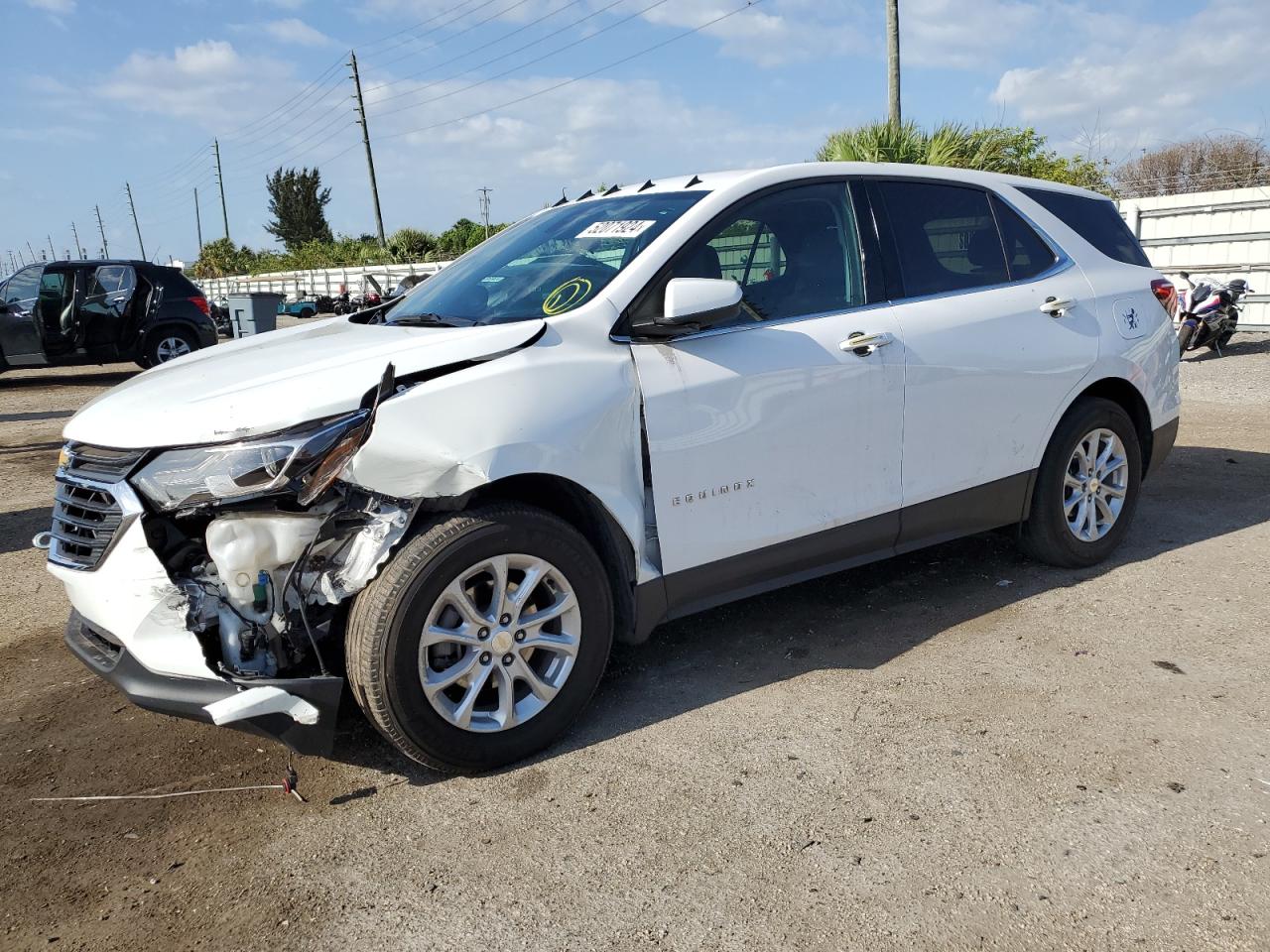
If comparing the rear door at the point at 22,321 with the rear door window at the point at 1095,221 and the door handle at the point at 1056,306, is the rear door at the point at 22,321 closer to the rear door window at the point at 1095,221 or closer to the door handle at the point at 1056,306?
the rear door window at the point at 1095,221

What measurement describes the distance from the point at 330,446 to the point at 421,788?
3.61ft

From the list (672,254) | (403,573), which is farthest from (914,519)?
(403,573)

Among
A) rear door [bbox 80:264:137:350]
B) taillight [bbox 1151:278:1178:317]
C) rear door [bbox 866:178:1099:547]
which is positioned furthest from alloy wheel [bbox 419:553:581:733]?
rear door [bbox 80:264:137:350]

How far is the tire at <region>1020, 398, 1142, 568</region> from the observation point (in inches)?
179

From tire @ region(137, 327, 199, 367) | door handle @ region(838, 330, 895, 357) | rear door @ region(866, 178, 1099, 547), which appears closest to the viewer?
door handle @ region(838, 330, 895, 357)

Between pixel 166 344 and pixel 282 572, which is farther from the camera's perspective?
pixel 166 344

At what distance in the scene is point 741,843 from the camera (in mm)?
2758

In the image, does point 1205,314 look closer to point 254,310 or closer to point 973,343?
point 973,343

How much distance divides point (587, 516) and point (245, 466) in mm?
1084

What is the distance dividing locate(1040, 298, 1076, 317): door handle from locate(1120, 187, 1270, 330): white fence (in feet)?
31.4

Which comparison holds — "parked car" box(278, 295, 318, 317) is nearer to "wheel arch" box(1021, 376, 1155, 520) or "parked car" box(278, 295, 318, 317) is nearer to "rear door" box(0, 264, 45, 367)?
"rear door" box(0, 264, 45, 367)

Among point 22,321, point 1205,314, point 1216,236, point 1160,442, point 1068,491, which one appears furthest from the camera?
point 1216,236

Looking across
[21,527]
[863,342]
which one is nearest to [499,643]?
[863,342]

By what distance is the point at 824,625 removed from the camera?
14.0ft
